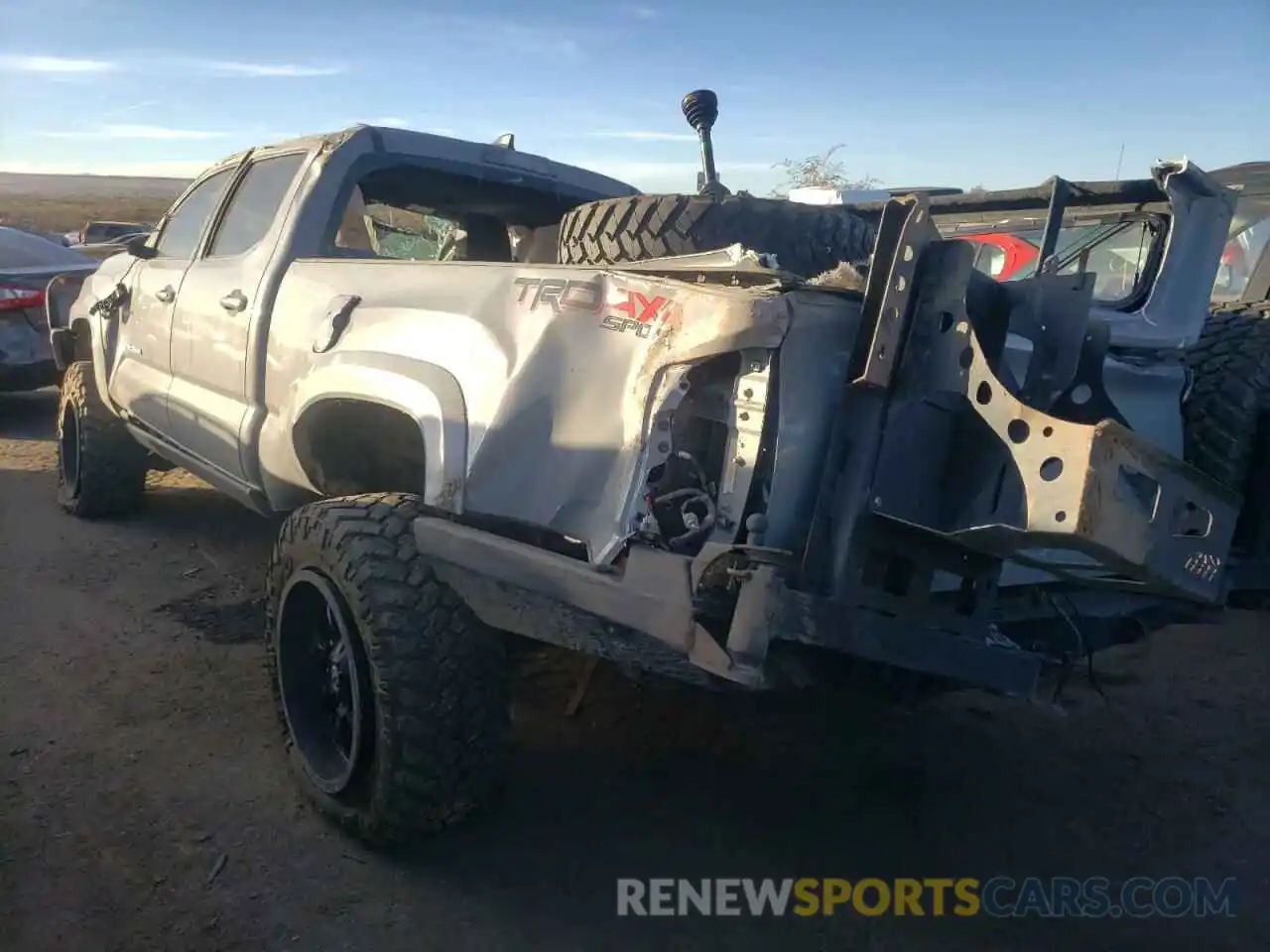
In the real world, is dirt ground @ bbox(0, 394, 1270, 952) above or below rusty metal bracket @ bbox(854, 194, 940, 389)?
below

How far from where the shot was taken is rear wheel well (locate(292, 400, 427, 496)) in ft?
11.9

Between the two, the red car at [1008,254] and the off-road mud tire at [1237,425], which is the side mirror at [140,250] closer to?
the red car at [1008,254]

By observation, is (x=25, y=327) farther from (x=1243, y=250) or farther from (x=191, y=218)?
(x=1243, y=250)

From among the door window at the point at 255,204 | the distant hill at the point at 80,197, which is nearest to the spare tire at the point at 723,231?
the door window at the point at 255,204

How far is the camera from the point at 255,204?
15.3 feet

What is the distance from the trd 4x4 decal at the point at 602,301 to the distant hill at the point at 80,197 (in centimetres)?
5604

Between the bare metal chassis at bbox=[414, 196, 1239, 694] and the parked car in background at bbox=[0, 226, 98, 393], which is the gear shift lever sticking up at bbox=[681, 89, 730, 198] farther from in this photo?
the parked car in background at bbox=[0, 226, 98, 393]

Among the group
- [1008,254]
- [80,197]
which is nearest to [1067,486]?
[1008,254]

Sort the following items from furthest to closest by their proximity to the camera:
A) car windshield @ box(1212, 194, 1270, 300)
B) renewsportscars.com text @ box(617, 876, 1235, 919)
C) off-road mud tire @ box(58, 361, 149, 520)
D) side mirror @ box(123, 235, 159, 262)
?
car windshield @ box(1212, 194, 1270, 300), off-road mud tire @ box(58, 361, 149, 520), side mirror @ box(123, 235, 159, 262), renewsportscars.com text @ box(617, 876, 1235, 919)

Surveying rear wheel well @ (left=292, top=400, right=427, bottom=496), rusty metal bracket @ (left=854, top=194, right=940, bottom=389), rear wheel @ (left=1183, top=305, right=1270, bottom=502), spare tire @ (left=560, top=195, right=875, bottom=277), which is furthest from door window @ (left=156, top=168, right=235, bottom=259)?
rear wheel @ (left=1183, top=305, right=1270, bottom=502)

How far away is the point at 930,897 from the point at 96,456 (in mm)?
5065

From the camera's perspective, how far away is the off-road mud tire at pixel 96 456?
6145 mm

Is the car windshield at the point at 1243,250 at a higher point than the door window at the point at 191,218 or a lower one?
higher

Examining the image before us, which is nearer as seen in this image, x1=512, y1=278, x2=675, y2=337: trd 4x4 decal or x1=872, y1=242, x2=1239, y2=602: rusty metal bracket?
x1=872, y1=242, x2=1239, y2=602: rusty metal bracket
